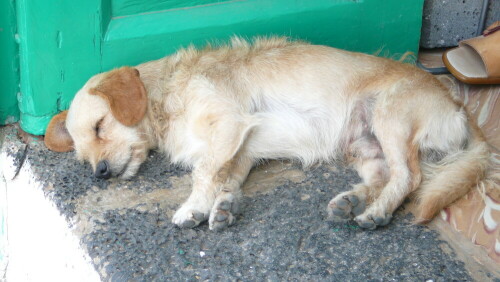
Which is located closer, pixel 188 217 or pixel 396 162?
pixel 188 217

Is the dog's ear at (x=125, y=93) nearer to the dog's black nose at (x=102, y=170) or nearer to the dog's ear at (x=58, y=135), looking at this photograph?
the dog's black nose at (x=102, y=170)

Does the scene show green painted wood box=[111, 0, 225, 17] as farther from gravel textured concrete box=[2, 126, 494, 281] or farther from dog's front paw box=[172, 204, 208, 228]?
dog's front paw box=[172, 204, 208, 228]

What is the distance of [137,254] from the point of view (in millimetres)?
2465

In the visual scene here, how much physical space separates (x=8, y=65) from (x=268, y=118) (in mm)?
1643

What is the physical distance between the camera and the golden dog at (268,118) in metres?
2.97

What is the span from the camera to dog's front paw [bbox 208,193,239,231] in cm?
265

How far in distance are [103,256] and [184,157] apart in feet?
3.07

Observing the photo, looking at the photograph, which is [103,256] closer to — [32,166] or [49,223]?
[49,223]

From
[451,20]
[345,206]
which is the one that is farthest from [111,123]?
[451,20]

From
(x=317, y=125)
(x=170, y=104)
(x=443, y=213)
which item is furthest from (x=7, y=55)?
(x=443, y=213)

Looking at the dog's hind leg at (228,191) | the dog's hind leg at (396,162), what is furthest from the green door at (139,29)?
the dog's hind leg at (396,162)

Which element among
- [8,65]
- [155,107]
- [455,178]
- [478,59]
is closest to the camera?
[455,178]

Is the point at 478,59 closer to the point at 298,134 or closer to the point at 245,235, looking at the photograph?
the point at 298,134

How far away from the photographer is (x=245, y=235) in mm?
2607
